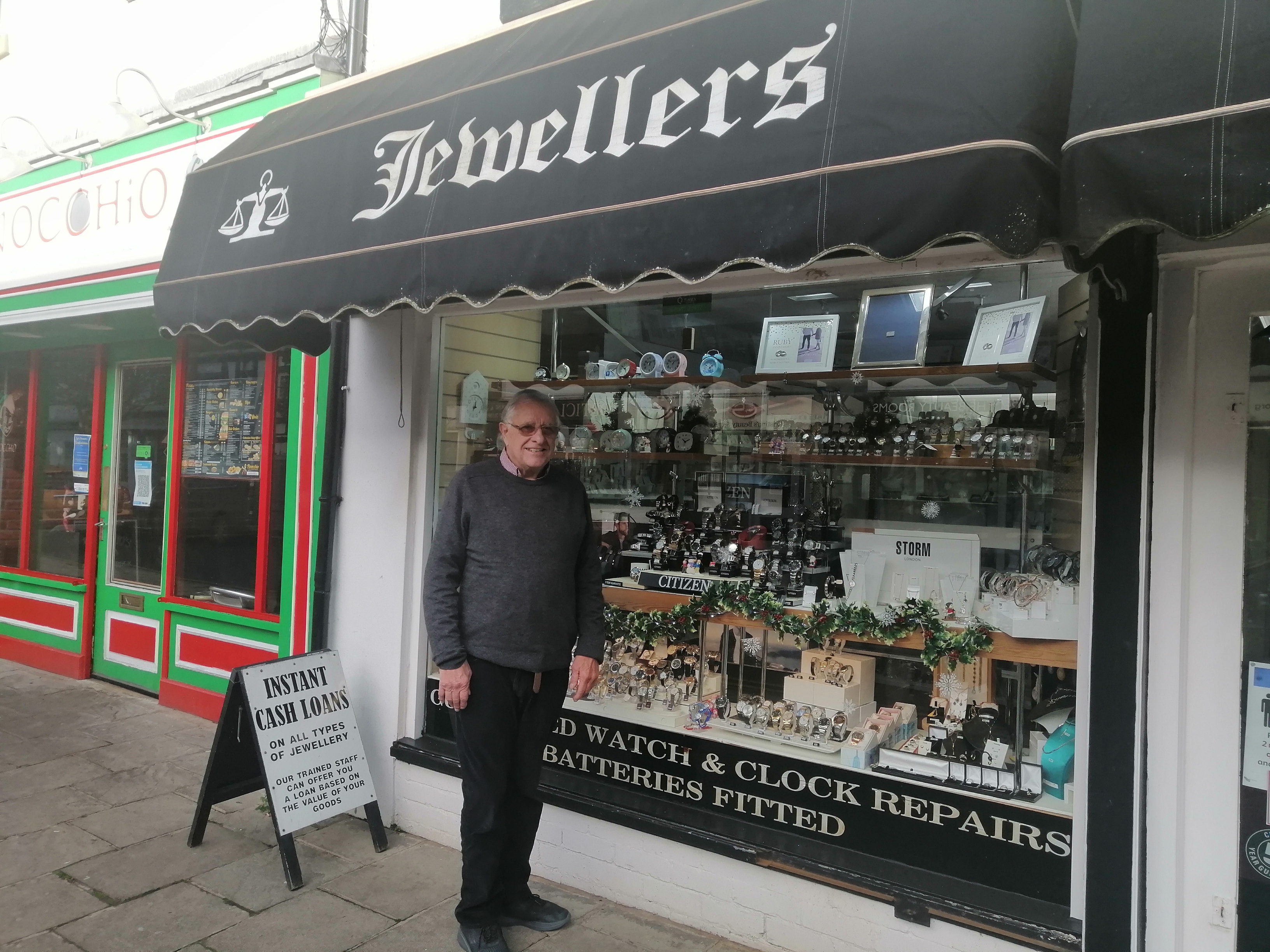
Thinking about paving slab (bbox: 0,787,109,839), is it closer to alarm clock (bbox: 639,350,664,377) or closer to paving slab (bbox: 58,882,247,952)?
paving slab (bbox: 58,882,247,952)

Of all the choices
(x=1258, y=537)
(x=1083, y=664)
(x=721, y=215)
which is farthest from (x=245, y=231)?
(x=1258, y=537)

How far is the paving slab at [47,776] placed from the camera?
15.0 feet

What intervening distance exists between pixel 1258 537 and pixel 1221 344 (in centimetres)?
56

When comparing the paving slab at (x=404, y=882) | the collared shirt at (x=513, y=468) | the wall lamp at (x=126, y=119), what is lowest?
the paving slab at (x=404, y=882)

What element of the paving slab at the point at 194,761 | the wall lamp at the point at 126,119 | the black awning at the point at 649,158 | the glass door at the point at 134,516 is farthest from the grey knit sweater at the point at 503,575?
the wall lamp at the point at 126,119

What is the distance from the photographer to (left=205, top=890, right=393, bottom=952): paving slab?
320 cm

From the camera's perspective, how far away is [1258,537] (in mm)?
2537

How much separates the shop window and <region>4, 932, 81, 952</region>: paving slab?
237 centimetres

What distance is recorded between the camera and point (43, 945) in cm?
315

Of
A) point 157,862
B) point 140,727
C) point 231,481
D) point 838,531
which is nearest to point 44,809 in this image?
point 157,862

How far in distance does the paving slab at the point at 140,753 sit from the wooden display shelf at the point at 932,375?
388cm

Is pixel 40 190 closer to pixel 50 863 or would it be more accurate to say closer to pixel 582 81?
pixel 50 863

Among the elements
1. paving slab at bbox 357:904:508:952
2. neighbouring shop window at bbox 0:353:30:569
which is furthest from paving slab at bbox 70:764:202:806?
neighbouring shop window at bbox 0:353:30:569

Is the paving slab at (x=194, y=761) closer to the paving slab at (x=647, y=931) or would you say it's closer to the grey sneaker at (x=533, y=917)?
the grey sneaker at (x=533, y=917)
